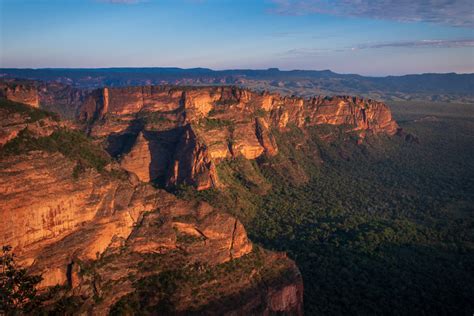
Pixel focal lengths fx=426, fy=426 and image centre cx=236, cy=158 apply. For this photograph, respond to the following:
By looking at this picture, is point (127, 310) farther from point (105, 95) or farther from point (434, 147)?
point (434, 147)

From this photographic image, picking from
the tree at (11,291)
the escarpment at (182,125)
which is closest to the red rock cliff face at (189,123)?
the escarpment at (182,125)

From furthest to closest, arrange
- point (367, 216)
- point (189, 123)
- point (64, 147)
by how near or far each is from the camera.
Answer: point (189, 123) < point (367, 216) < point (64, 147)

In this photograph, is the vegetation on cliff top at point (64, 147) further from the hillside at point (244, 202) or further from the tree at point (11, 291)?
the tree at point (11, 291)

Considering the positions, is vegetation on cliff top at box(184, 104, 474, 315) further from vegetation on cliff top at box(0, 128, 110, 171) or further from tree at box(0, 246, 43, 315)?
tree at box(0, 246, 43, 315)

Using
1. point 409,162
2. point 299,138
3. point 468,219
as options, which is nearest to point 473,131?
point 409,162

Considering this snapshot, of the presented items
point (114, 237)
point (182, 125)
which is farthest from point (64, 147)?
point (182, 125)

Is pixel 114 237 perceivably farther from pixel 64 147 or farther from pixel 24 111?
pixel 24 111
